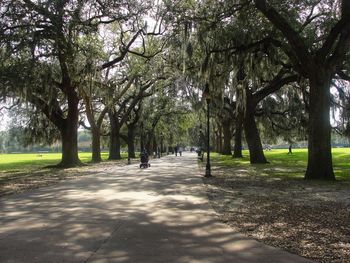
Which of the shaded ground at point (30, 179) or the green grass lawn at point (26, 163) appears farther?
the green grass lawn at point (26, 163)

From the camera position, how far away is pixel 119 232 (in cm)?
773

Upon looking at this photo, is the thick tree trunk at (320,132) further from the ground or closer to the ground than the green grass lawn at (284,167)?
further from the ground

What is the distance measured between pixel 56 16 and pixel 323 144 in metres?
12.2

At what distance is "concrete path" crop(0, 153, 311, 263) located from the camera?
6.16 metres

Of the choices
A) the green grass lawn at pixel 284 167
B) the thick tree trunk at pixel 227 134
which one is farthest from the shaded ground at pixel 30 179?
the thick tree trunk at pixel 227 134

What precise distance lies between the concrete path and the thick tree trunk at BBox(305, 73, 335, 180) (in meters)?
7.05

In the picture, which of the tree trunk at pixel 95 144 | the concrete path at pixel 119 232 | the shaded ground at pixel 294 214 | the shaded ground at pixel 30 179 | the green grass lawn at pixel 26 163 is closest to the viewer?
the concrete path at pixel 119 232

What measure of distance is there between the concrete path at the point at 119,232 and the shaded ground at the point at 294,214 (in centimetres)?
43

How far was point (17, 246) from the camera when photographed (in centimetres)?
665

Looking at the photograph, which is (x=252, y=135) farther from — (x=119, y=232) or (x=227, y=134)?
(x=119, y=232)

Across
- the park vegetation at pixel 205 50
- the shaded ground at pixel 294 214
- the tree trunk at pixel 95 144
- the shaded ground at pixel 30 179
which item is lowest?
the shaded ground at pixel 294 214

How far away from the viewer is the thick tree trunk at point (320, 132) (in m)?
17.8

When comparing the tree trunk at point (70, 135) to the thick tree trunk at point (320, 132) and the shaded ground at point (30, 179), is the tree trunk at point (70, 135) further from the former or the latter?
the thick tree trunk at point (320, 132)

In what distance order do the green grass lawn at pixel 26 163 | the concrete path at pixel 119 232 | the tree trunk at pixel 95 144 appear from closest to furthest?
the concrete path at pixel 119 232
the green grass lawn at pixel 26 163
the tree trunk at pixel 95 144
